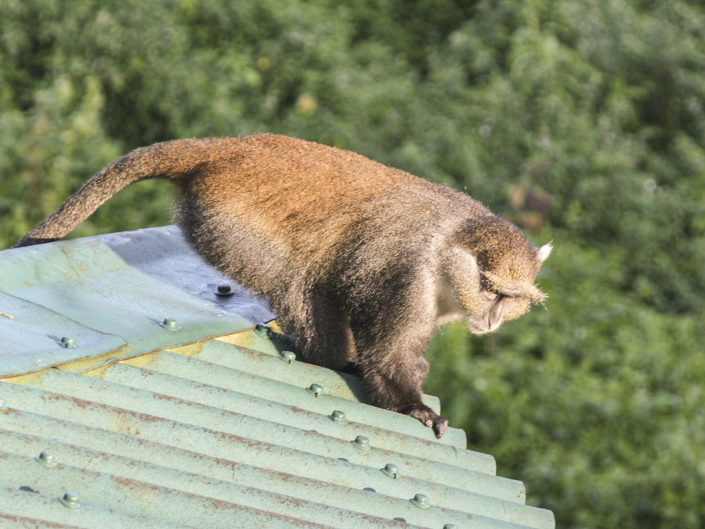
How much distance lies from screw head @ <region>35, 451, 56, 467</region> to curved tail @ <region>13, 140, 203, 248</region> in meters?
1.77

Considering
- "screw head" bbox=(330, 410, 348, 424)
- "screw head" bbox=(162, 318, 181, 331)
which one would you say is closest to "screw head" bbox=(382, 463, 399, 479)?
"screw head" bbox=(330, 410, 348, 424)

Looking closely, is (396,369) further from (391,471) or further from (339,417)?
(391,471)

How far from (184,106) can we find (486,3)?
325 centimetres

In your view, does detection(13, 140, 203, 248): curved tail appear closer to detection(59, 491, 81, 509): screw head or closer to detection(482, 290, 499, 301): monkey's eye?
detection(482, 290, 499, 301): monkey's eye

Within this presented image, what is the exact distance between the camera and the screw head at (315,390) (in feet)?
12.3

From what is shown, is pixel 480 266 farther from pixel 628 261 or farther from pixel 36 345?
pixel 628 261

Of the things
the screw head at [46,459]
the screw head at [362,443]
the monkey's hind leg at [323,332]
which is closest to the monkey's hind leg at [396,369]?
the monkey's hind leg at [323,332]

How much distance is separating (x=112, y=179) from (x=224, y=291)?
0.60m

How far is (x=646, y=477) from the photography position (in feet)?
22.0

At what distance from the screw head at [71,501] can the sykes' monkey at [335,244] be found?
1.73m

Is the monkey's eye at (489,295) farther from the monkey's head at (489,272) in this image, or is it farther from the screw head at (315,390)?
the screw head at (315,390)

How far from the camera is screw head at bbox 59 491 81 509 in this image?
97.8 inches

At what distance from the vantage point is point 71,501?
2.49 m

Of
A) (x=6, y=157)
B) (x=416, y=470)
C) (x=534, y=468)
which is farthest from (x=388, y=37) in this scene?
(x=416, y=470)
